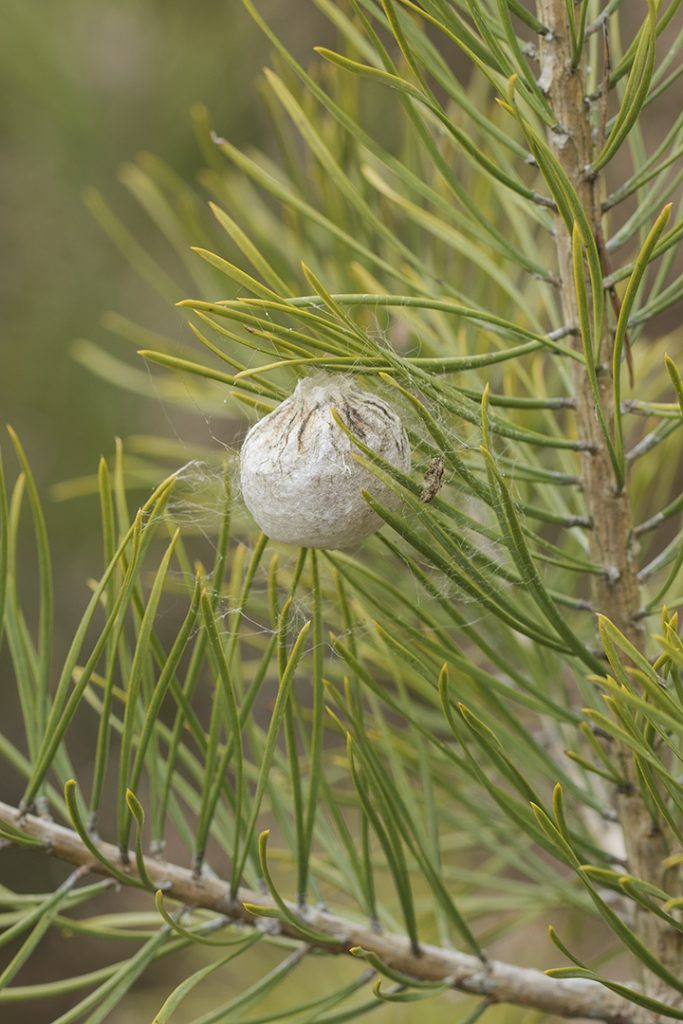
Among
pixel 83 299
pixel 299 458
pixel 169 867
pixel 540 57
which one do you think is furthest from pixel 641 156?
pixel 83 299

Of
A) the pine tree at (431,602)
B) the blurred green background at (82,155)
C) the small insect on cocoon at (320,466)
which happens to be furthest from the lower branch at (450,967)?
the blurred green background at (82,155)

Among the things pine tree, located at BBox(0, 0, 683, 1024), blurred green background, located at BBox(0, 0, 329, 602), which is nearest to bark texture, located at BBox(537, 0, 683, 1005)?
pine tree, located at BBox(0, 0, 683, 1024)


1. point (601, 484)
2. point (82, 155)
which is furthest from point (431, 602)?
point (82, 155)

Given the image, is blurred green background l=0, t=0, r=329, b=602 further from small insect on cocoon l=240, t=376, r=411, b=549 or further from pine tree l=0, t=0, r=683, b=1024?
small insect on cocoon l=240, t=376, r=411, b=549

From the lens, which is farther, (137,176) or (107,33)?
(107,33)

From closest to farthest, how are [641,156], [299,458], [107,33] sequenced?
[299,458]
[641,156]
[107,33]

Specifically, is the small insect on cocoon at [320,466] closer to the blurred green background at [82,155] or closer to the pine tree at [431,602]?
the pine tree at [431,602]

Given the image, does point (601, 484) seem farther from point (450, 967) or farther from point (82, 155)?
point (82, 155)

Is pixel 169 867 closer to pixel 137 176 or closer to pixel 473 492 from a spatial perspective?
pixel 473 492
